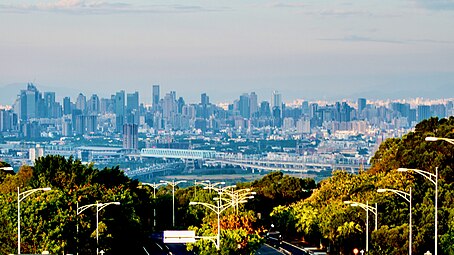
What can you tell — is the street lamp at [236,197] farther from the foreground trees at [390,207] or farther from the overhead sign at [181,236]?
the overhead sign at [181,236]

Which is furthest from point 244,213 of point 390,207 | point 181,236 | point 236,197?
point 390,207

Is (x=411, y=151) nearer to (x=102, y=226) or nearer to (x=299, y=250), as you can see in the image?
(x=299, y=250)

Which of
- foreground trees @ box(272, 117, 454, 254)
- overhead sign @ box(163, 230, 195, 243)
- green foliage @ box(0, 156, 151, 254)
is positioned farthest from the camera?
overhead sign @ box(163, 230, 195, 243)

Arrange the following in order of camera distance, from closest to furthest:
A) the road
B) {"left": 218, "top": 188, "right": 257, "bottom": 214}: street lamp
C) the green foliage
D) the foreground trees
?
the green foliage
the foreground trees
{"left": 218, "top": 188, "right": 257, "bottom": 214}: street lamp
the road

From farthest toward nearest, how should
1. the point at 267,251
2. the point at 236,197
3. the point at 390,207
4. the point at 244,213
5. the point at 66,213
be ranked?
1. the point at 236,197
2. the point at 267,251
3. the point at 390,207
4. the point at 244,213
5. the point at 66,213

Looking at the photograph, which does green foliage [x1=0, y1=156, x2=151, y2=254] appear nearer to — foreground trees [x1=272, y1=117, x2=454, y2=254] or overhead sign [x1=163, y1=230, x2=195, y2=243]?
overhead sign [x1=163, y1=230, x2=195, y2=243]

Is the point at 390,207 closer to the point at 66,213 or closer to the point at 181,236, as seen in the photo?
the point at 181,236

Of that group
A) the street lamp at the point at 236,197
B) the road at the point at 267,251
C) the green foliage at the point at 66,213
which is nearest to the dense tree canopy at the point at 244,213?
the green foliage at the point at 66,213

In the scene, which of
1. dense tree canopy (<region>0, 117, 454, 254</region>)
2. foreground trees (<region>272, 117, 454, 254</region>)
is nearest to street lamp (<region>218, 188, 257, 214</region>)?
dense tree canopy (<region>0, 117, 454, 254</region>)

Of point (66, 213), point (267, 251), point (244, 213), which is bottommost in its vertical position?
point (267, 251)

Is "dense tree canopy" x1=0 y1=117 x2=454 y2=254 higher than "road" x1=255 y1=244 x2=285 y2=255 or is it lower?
higher

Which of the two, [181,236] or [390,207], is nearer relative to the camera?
[181,236]

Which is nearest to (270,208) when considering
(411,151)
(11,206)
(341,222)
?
(411,151)
